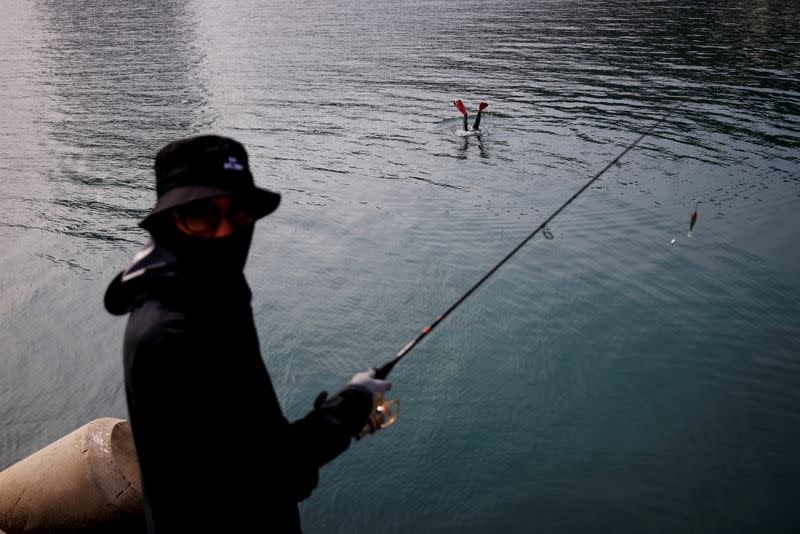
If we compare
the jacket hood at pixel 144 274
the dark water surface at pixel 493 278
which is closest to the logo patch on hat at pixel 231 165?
the jacket hood at pixel 144 274

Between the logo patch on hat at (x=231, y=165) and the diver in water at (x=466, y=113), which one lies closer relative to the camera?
the logo patch on hat at (x=231, y=165)

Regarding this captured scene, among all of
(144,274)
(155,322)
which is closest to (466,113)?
(144,274)

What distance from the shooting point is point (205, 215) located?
2564 millimetres

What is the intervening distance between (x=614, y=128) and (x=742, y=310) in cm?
985

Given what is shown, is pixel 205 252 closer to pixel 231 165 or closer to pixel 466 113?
pixel 231 165

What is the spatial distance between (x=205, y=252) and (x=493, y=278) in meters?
8.00

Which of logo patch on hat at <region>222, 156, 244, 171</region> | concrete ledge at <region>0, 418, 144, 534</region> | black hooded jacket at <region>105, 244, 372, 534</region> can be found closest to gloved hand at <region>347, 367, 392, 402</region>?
black hooded jacket at <region>105, 244, 372, 534</region>

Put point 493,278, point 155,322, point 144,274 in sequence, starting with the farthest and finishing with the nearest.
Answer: point 493,278
point 144,274
point 155,322

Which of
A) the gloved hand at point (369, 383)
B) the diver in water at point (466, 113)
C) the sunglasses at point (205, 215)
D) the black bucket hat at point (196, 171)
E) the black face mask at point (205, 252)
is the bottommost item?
the diver in water at point (466, 113)

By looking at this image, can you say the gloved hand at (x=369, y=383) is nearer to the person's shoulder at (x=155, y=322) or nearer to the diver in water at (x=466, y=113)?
the person's shoulder at (x=155, y=322)

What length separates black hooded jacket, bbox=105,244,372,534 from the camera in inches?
90.1

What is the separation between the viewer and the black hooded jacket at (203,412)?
2289 mm

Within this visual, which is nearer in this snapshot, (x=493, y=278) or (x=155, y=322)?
(x=155, y=322)

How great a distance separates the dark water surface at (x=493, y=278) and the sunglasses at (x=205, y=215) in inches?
166
